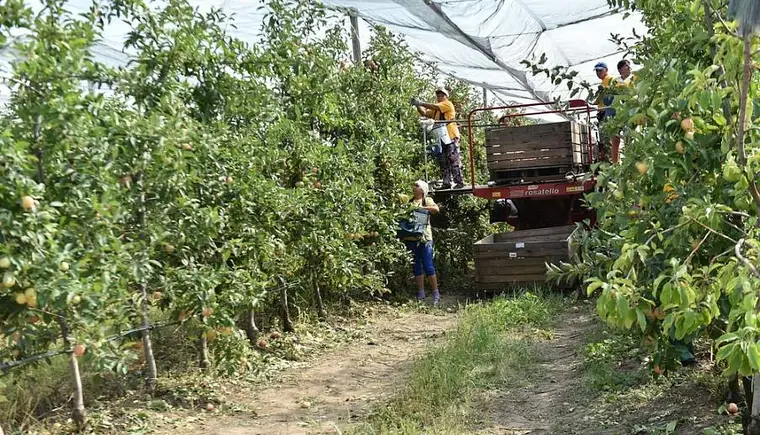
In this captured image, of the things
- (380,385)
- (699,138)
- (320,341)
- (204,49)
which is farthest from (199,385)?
(699,138)

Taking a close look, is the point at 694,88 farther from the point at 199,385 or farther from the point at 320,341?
the point at 320,341

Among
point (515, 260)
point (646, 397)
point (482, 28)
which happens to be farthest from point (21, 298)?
point (482, 28)

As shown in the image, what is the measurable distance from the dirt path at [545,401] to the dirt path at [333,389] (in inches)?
36.2

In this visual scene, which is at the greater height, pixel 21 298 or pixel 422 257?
pixel 21 298

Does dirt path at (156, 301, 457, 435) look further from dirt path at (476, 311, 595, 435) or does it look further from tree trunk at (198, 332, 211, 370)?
dirt path at (476, 311, 595, 435)

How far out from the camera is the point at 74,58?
4.22 meters

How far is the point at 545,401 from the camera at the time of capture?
5.38 meters

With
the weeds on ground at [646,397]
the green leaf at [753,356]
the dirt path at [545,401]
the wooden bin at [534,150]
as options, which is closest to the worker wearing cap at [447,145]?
the wooden bin at [534,150]

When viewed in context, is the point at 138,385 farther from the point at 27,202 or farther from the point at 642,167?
the point at 642,167

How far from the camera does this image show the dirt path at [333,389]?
205 inches

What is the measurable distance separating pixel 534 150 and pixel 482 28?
6.43ft

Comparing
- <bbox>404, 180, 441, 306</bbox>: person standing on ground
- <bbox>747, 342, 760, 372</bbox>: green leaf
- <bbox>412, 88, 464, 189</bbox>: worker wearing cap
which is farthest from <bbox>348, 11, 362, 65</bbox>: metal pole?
<bbox>747, 342, 760, 372</bbox>: green leaf

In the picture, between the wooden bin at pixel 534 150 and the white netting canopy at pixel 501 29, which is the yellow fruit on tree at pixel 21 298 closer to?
the white netting canopy at pixel 501 29

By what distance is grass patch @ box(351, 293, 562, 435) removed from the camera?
485 cm
